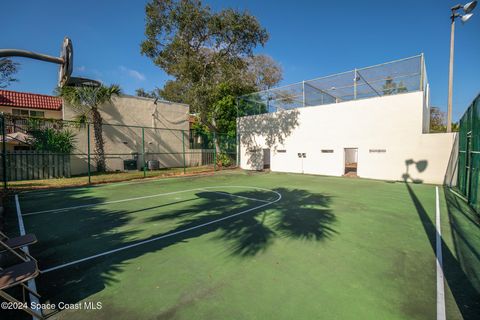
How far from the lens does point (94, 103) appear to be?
15.1m

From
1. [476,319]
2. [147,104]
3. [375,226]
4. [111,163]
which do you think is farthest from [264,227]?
[147,104]

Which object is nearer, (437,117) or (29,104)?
(29,104)

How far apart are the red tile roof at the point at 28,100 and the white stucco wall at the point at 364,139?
16.9 metres

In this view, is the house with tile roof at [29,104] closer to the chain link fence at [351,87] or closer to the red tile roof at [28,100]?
the red tile roof at [28,100]

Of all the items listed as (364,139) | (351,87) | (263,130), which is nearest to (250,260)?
(364,139)

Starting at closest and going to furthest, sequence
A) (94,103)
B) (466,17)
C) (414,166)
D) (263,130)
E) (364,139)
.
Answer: (466,17)
(414,166)
(364,139)
(94,103)
(263,130)

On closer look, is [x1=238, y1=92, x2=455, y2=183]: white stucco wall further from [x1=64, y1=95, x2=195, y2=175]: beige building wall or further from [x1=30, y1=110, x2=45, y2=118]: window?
[x1=30, y1=110, x2=45, y2=118]: window

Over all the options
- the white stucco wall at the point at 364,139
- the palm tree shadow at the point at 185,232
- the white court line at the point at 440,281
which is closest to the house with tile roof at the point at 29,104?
the palm tree shadow at the point at 185,232

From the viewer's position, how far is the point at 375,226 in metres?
5.33

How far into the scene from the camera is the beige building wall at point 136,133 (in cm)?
1541

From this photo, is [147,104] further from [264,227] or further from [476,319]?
[476,319]

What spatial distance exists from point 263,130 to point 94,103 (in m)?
12.4

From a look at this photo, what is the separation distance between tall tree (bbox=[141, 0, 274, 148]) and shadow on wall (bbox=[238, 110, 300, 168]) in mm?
3834

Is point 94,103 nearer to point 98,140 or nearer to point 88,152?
point 98,140
